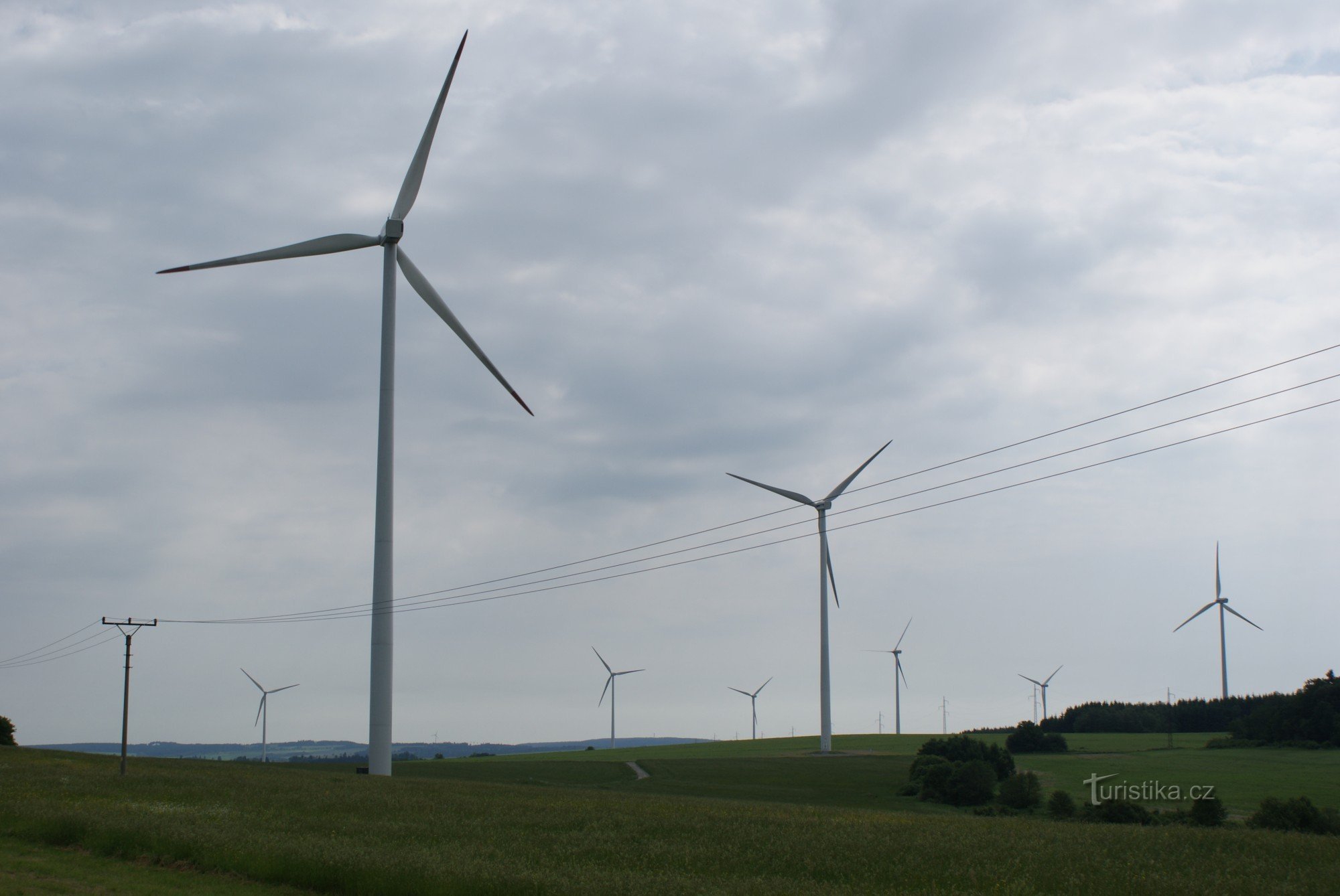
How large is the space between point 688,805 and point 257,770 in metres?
44.2

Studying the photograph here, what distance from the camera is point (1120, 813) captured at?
164ft

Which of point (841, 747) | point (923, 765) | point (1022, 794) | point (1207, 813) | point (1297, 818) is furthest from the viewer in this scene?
point (841, 747)

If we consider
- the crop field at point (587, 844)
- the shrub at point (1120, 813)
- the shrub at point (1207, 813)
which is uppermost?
the crop field at point (587, 844)

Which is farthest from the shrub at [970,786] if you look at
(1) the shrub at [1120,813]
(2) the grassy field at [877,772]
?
(1) the shrub at [1120,813]

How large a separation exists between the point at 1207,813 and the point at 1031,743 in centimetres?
7084

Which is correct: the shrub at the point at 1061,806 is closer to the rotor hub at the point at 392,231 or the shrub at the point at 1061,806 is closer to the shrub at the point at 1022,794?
the shrub at the point at 1022,794

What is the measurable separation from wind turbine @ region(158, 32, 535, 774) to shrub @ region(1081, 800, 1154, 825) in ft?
129

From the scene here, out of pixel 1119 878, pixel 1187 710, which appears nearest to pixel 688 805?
pixel 1119 878

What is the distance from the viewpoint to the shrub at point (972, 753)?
79938mm

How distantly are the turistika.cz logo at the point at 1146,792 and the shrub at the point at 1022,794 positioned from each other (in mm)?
3233

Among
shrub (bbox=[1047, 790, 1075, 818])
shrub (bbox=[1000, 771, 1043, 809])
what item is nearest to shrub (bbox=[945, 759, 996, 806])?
shrub (bbox=[1000, 771, 1043, 809])

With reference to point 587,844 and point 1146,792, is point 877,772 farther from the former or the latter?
point 587,844

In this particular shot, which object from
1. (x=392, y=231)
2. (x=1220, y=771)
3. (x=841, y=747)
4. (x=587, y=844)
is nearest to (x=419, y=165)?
(x=392, y=231)

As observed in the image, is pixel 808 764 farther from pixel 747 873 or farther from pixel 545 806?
pixel 747 873
